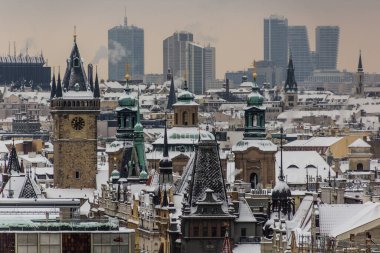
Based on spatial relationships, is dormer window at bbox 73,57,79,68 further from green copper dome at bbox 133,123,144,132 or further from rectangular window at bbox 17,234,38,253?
rectangular window at bbox 17,234,38,253

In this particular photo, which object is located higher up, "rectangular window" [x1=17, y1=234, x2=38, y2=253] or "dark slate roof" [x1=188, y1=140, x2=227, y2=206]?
"dark slate roof" [x1=188, y1=140, x2=227, y2=206]

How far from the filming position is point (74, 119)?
123312 millimetres

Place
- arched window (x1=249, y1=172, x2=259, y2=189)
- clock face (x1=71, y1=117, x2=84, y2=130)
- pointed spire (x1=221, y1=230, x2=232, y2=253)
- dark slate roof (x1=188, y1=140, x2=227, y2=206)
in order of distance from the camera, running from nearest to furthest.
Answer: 1. pointed spire (x1=221, y1=230, x2=232, y2=253)
2. dark slate roof (x1=188, y1=140, x2=227, y2=206)
3. arched window (x1=249, y1=172, x2=259, y2=189)
4. clock face (x1=71, y1=117, x2=84, y2=130)

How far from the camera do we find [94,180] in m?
121

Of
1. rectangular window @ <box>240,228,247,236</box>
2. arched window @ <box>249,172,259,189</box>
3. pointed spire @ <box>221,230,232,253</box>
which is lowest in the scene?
pointed spire @ <box>221,230,232,253</box>

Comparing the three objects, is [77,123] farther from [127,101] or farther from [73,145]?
[127,101]

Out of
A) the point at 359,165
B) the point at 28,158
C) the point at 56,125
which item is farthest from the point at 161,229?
the point at 28,158

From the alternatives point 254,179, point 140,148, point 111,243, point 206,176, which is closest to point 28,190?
point 140,148

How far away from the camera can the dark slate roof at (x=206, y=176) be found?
2940 inches

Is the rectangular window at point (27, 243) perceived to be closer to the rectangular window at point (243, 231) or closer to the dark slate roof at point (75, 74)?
the rectangular window at point (243, 231)

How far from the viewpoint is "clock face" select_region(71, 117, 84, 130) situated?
123 meters

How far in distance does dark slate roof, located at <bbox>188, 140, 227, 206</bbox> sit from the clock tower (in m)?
47.1

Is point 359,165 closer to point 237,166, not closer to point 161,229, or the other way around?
point 237,166

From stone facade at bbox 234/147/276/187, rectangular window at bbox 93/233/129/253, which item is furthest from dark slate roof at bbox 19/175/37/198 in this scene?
rectangular window at bbox 93/233/129/253
